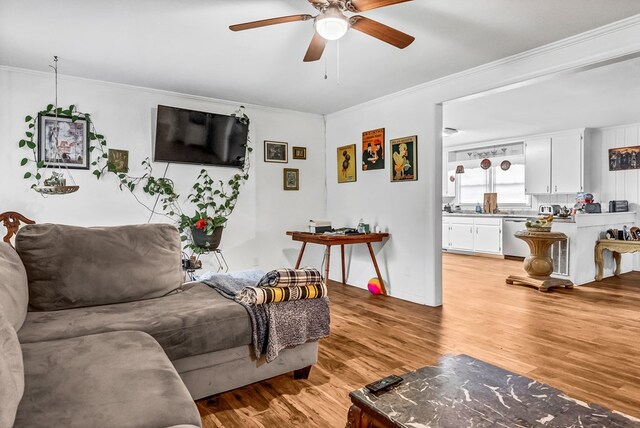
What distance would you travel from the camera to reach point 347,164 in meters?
5.12

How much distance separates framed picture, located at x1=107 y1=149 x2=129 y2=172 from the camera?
390 centimetres

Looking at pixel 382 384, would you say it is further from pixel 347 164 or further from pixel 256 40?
pixel 347 164

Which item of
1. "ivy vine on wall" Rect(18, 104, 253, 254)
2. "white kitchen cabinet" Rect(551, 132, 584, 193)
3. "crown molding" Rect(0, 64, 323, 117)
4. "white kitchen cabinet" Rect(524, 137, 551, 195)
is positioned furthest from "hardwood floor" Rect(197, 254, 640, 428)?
"white kitchen cabinet" Rect(524, 137, 551, 195)

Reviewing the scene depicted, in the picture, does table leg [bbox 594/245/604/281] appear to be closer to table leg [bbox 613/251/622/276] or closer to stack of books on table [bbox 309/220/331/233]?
table leg [bbox 613/251/622/276]

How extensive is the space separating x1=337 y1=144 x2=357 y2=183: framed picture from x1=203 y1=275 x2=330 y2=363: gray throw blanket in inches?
114

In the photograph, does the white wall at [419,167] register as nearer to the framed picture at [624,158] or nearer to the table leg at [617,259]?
the table leg at [617,259]

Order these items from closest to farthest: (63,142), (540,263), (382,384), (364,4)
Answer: (382,384), (364,4), (63,142), (540,263)

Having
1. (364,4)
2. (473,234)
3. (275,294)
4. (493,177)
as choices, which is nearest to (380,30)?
(364,4)

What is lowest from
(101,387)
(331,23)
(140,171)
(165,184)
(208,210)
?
(101,387)

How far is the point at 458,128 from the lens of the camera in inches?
256

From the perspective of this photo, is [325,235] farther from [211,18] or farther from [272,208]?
[211,18]

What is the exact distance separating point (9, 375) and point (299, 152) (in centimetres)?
445

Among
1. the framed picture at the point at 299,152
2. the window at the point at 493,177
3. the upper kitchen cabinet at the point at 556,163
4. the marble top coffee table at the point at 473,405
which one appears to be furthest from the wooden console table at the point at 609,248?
the marble top coffee table at the point at 473,405

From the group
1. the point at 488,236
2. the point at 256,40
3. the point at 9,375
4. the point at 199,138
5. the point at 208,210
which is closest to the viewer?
the point at 9,375
